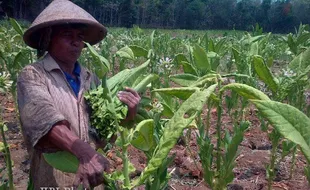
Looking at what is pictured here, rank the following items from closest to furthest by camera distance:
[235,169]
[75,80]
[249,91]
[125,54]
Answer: [249,91], [125,54], [75,80], [235,169]

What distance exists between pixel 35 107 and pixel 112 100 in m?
0.40

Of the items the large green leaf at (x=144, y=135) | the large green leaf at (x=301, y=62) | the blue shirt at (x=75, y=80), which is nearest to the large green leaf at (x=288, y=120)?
the large green leaf at (x=144, y=135)

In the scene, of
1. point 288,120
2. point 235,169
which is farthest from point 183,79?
point 235,169

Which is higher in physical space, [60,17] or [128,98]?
[60,17]

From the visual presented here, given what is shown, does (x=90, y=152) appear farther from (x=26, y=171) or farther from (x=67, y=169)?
(x=26, y=171)

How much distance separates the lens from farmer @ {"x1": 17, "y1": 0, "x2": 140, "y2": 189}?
→ 4.40 ft

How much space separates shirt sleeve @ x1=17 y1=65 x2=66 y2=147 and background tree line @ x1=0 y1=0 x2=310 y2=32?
36.7m

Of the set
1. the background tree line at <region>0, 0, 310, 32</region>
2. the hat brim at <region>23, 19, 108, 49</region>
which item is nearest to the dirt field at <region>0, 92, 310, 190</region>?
the hat brim at <region>23, 19, 108, 49</region>

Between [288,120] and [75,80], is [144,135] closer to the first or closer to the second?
[288,120]

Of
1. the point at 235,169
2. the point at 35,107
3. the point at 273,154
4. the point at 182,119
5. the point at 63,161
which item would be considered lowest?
the point at 235,169

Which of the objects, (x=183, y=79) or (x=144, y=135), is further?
(x=183, y=79)

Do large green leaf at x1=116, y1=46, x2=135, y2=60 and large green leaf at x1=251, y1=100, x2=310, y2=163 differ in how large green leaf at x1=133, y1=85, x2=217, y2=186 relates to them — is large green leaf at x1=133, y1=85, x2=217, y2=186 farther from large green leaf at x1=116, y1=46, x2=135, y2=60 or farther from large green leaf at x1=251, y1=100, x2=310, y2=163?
large green leaf at x1=116, y1=46, x2=135, y2=60

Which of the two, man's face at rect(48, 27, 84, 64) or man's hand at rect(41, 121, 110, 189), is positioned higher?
man's face at rect(48, 27, 84, 64)

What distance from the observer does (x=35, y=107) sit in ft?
4.50
